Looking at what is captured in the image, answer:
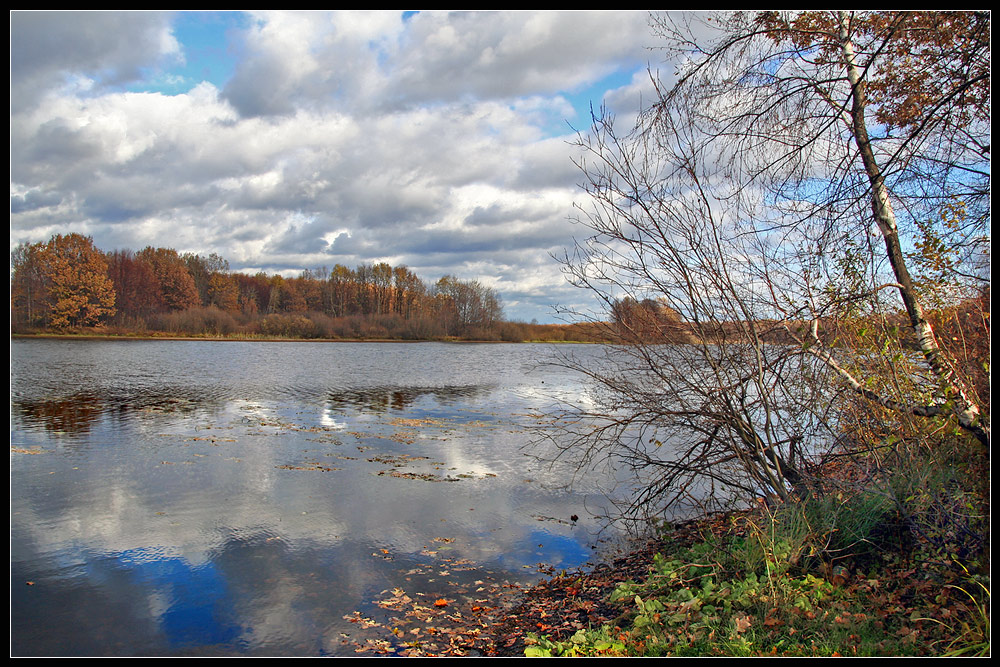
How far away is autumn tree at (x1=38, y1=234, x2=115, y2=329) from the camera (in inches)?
1660

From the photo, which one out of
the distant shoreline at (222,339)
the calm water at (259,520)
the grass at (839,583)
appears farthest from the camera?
the distant shoreline at (222,339)

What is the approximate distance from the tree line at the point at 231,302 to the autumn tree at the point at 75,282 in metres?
0.09

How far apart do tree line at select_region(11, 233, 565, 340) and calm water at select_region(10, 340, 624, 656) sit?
35.7 m

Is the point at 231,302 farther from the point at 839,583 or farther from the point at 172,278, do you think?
the point at 839,583

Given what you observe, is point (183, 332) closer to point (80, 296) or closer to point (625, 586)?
A: point (80, 296)

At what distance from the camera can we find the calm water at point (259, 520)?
17.1 feet

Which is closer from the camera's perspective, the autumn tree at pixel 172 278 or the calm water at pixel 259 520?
the calm water at pixel 259 520

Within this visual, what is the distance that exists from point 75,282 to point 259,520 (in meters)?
49.4

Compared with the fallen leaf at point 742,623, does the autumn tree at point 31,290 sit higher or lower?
higher

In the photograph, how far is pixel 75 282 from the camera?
Answer: 4556 centimetres

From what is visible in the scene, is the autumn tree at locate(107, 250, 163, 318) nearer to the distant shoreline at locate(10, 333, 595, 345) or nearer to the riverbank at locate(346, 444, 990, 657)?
the distant shoreline at locate(10, 333, 595, 345)

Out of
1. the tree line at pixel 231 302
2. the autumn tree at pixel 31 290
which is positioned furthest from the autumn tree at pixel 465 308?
the autumn tree at pixel 31 290

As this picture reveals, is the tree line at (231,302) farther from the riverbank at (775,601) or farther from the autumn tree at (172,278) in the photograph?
the riverbank at (775,601)

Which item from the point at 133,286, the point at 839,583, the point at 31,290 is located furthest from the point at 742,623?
the point at 133,286
